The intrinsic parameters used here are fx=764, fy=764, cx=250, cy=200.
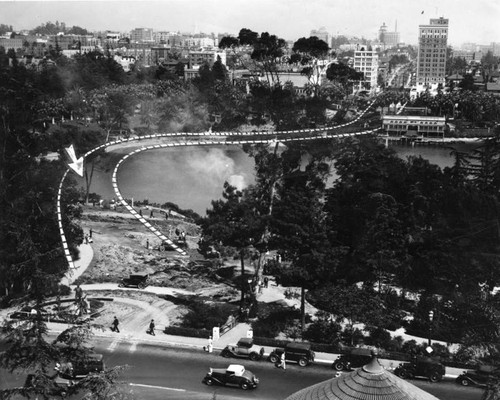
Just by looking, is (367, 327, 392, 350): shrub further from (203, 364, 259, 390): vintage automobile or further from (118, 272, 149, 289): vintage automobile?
(118, 272, 149, 289): vintage automobile

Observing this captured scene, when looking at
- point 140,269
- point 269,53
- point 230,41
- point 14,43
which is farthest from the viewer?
point 14,43

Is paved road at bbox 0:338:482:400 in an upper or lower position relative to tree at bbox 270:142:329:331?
lower

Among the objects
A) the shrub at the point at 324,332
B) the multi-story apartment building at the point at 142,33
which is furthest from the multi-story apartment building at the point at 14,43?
the shrub at the point at 324,332

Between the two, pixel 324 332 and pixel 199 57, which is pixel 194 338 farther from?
pixel 199 57

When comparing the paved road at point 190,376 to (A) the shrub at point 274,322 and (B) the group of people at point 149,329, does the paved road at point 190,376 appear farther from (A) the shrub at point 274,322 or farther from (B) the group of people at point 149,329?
(A) the shrub at point 274,322

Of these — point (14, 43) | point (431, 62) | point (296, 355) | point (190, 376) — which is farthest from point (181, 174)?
point (431, 62)

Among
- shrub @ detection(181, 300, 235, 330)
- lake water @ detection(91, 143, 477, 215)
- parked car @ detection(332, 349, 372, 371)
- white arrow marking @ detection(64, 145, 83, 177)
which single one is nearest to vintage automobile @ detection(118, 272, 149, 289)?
shrub @ detection(181, 300, 235, 330)
